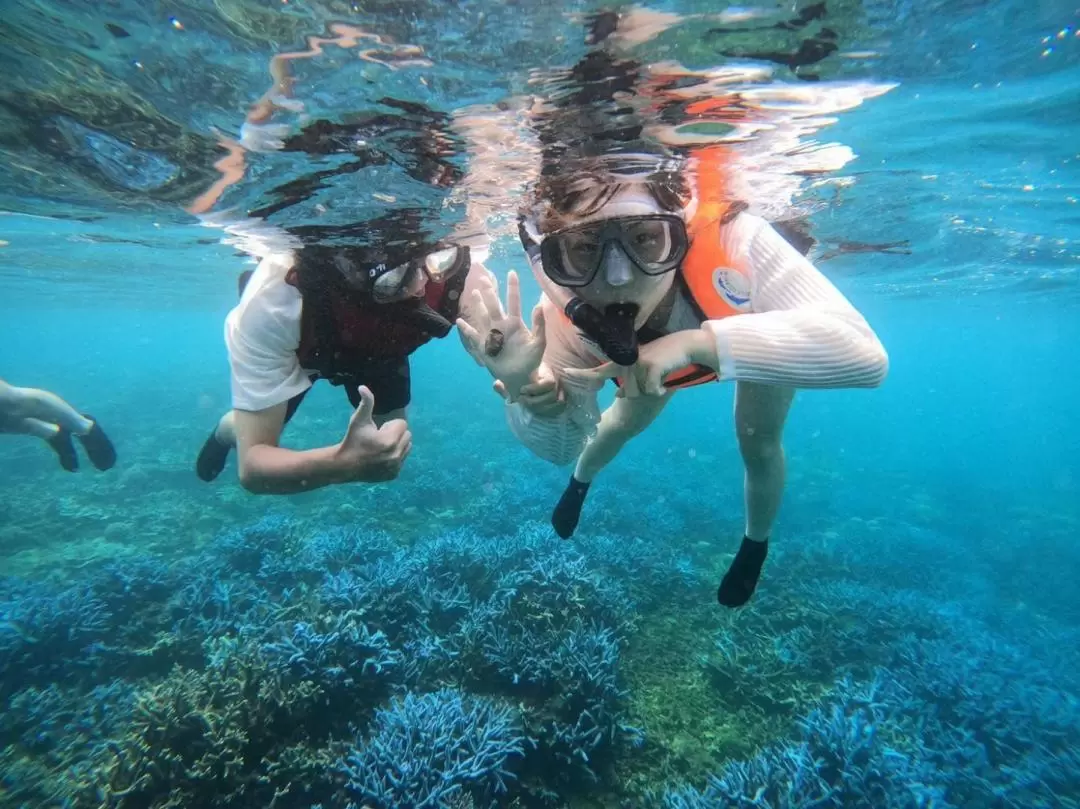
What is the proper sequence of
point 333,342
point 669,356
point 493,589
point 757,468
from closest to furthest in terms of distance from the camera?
point 669,356, point 333,342, point 757,468, point 493,589

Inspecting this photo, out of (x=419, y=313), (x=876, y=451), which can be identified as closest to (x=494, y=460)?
(x=419, y=313)

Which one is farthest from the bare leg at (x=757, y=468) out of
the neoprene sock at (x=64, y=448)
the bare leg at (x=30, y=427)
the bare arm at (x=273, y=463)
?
the neoprene sock at (x=64, y=448)

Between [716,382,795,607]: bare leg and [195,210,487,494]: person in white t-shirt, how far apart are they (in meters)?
2.59

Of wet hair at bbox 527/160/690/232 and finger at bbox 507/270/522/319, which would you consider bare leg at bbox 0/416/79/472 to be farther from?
finger at bbox 507/270/522/319

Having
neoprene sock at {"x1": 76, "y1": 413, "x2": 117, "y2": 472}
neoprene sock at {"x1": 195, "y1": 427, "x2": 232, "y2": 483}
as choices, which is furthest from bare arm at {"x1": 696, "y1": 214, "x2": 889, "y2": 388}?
neoprene sock at {"x1": 76, "y1": 413, "x2": 117, "y2": 472}

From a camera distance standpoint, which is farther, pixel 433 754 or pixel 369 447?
pixel 433 754

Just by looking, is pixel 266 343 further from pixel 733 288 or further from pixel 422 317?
pixel 733 288

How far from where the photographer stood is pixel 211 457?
6.77 metres

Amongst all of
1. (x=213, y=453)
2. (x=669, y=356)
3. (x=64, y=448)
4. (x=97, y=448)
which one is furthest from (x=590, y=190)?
(x=64, y=448)

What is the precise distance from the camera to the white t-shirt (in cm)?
339

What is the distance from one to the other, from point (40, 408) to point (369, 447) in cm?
965

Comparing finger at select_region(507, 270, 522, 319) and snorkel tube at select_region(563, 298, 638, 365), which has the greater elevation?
finger at select_region(507, 270, 522, 319)

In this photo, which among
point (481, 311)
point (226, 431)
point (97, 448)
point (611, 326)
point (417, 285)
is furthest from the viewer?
point (97, 448)

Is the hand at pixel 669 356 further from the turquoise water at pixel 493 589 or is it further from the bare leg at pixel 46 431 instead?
the bare leg at pixel 46 431
